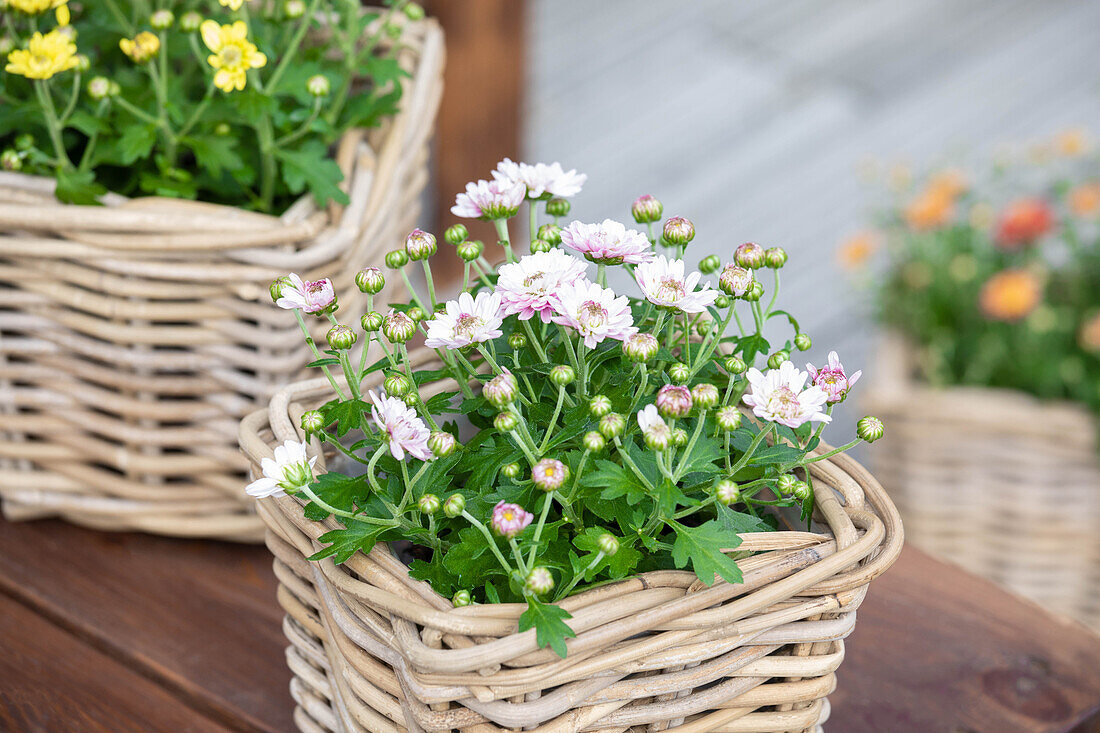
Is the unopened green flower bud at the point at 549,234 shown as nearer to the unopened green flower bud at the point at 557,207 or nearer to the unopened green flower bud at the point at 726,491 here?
the unopened green flower bud at the point at 557,207

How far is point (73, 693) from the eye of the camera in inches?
29.0

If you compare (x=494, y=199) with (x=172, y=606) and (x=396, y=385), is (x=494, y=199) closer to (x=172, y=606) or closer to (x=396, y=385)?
(x=396, y=385)

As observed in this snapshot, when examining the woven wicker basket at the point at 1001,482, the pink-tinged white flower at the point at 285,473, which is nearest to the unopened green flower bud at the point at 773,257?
the pink-tinged white flower at the point at 285,473

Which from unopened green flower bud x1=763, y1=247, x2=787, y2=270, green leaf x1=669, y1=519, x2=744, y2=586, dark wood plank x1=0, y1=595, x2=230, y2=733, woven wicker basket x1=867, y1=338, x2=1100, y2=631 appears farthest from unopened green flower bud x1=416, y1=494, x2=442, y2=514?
woven wicker basket x1=867, y1=338, x2=1100, y2=631

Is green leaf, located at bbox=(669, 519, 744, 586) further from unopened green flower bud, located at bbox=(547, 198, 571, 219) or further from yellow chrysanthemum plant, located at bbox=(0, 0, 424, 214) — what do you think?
yellow chrysanthemum plant, located at bbox=(0, 0, 424, 214)

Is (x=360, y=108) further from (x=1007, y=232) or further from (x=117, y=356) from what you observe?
(x=1007, y=232)

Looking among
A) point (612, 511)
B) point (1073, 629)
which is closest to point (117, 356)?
point (612, 511)

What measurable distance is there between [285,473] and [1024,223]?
151cm

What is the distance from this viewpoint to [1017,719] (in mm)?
773

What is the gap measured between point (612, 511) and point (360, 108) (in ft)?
1.54

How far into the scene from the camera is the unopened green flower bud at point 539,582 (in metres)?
0.47

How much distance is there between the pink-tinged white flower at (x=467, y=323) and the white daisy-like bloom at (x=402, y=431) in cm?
4

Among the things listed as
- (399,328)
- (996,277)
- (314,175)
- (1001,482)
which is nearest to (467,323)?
(399,328)

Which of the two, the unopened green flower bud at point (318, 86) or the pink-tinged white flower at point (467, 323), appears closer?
the pink-tinged white flower at point (467, 323)
